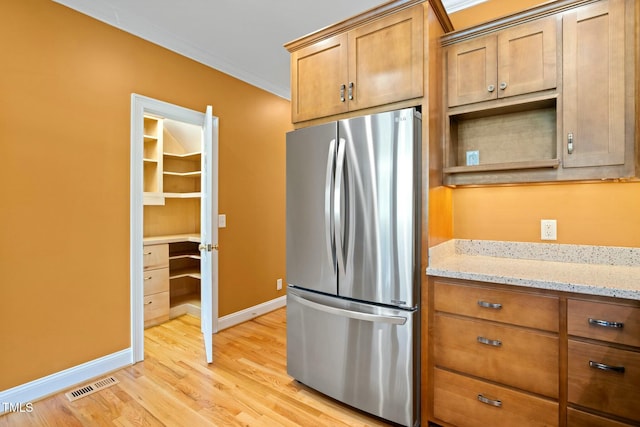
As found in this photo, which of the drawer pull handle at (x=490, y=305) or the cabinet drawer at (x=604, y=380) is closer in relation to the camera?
the cabinet drawer at (x=604, y=380)

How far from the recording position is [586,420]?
4.46 feet

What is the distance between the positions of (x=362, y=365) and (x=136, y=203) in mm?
2141

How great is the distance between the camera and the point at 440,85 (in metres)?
1.92

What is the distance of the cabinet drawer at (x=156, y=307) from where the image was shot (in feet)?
10.9

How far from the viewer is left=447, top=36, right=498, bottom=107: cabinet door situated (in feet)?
5.97

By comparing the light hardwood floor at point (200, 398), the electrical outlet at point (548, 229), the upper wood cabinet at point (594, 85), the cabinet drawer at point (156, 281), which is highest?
the upper wood cabinet at point (594, 85)

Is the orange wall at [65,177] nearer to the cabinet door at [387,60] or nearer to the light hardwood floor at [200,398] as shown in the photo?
the light hardwood floor at [200,398]

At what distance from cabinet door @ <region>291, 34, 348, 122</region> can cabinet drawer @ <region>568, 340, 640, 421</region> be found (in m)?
1.77

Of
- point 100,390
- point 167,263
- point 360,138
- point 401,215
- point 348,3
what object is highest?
point 348,3

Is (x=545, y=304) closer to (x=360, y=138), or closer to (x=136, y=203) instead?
(x=360, y=138)

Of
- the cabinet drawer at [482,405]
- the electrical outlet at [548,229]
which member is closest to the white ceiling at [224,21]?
the electrical outlet at [548,229]

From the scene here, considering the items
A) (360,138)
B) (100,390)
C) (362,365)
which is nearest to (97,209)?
(100,390)

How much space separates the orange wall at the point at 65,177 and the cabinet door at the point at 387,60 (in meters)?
1.81

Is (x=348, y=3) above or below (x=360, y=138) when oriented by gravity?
above
